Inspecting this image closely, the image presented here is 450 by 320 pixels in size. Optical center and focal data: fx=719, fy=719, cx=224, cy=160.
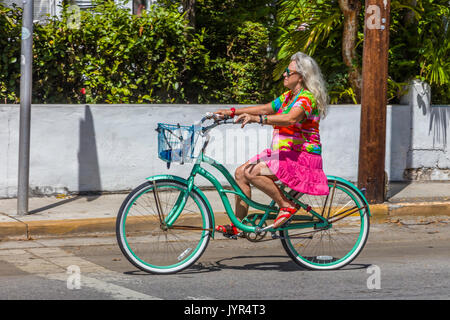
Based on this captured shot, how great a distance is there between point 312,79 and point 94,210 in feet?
12.8

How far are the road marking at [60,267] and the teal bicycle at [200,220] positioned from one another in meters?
0.37

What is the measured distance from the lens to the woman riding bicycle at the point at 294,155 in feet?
19.1

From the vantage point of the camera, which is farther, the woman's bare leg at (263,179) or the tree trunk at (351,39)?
the tree trunk at (351,39)

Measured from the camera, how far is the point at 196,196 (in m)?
5.84

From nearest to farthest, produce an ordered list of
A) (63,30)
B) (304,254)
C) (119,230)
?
1. (119,230)
2. (304,254)
3. (63,30)

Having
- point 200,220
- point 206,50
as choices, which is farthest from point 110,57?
point 200,220

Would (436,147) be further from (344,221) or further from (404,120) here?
(344,221)

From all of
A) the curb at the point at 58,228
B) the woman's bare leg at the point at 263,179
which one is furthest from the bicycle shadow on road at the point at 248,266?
the curb at the point at 58,228

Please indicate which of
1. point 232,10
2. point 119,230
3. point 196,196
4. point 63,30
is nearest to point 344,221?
point 196,196

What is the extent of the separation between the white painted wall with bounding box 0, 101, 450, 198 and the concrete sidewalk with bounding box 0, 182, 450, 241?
1.00 ft

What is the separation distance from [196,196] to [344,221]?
1.35 metres

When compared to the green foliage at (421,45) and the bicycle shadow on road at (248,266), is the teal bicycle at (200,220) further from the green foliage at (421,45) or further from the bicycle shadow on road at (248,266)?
the green foliage at (421,45)

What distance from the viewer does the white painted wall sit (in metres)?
9.57

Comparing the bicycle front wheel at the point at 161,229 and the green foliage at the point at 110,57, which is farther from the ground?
the green foliage at the point at 110,57
